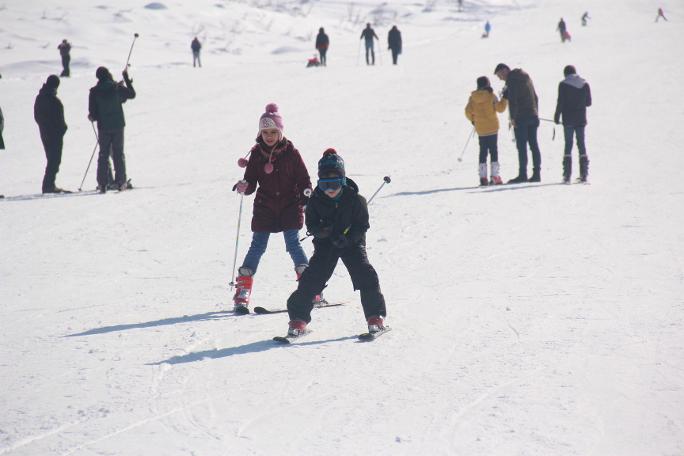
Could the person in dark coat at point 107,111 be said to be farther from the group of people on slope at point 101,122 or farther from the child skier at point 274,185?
the child skier at point 274,185

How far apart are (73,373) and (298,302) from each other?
5.06 feet

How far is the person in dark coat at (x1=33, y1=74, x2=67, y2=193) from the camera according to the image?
12891 mm

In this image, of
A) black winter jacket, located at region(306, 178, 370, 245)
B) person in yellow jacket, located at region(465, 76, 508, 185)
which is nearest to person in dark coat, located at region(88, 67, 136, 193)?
person in yellow jacket, located at region(465, 76, 508, 185)

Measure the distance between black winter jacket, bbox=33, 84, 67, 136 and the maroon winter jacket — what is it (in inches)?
279

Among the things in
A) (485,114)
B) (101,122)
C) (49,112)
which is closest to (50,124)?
(49,112)

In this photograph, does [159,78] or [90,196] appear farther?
[159,78]

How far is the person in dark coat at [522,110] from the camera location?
1249 centimetres

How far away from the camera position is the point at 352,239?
5.89 meters

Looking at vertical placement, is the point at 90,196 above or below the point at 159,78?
below

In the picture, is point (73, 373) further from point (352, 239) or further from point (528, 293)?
point (528, 293)

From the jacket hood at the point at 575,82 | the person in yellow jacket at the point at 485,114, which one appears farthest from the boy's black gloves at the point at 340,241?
the jacket hood at the point at 575,82

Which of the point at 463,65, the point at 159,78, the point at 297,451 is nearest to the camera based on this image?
the point at 297,451

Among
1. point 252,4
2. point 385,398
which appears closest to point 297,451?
point 385,398

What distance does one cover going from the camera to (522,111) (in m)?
12.5
